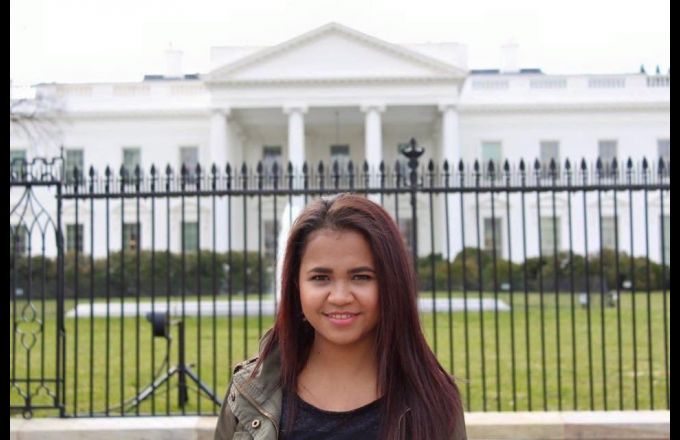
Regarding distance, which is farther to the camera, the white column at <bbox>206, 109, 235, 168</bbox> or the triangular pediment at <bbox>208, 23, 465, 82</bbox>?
the white column at <bbox>206, 109, 235, 168</bbox>

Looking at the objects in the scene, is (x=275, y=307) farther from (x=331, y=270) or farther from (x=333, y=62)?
(x=333, y=62)

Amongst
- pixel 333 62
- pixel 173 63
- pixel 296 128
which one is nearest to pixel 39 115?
pixel 296 128

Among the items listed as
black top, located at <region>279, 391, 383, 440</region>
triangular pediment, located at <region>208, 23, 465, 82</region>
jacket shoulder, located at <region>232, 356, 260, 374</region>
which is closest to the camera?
black top, located at <region>279, 391, 383, 440</region>

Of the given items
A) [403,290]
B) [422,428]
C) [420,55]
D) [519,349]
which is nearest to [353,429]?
[422,428]

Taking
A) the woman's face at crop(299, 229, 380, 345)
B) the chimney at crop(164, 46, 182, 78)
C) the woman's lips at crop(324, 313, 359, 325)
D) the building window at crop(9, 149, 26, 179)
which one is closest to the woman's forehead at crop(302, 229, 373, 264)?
the woman's face at crop(299, 229, 380, 345)

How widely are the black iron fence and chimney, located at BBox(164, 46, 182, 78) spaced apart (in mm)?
22099

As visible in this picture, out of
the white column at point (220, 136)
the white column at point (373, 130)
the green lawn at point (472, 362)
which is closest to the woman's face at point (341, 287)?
the green lawn at point (472, 362)

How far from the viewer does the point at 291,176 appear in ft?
19.1

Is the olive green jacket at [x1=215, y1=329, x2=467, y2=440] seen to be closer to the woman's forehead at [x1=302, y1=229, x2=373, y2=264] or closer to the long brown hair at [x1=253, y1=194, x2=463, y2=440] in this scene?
the long brown hair at [x1=253, y1=194, x2=463, y2=440]

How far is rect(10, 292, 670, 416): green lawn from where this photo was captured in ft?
18.8

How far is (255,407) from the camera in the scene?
1789 millimetres

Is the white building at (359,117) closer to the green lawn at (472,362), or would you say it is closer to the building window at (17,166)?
the green lawn at (472,362)

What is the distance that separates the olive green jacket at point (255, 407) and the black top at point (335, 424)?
0.03 metres
